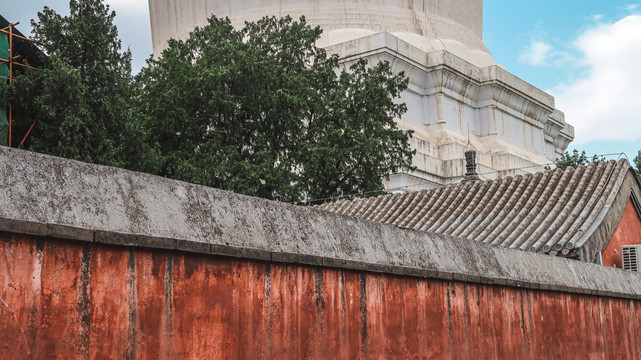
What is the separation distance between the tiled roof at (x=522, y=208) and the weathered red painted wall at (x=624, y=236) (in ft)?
1.37

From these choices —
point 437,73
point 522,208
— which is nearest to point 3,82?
point 522,208

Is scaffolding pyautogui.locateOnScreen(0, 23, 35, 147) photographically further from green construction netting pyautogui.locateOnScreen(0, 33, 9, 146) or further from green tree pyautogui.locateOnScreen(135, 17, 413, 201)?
green tree pyautogui.locateOnScreen(135, 17, 413, 201)

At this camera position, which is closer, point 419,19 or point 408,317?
point 408,317

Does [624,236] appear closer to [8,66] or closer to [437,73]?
[8,66]

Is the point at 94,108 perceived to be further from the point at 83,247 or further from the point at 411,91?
the point at 411,91

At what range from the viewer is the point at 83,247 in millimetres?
3809

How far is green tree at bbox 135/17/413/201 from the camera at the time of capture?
49.5 ft

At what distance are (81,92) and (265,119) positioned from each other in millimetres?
4235

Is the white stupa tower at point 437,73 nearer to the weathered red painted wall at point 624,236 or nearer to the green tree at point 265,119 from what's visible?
the green tree at point 265,119

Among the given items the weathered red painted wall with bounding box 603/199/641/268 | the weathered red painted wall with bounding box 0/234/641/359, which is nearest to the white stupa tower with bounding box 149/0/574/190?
the weathered red painted wall with bounding box 603/199/641/268

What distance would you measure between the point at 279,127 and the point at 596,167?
258 inches

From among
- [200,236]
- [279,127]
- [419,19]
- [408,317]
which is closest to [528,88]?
[419,19]

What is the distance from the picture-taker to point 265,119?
53.3 ft

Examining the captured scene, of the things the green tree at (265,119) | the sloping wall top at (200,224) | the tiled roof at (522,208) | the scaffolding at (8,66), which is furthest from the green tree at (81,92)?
the sloping wall top at (200,224)
